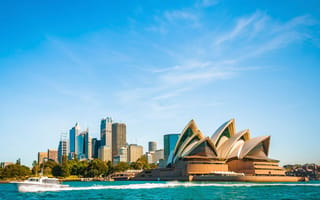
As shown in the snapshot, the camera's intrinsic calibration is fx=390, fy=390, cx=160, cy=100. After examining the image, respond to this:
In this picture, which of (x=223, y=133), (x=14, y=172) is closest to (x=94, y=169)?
(x=14, y=172)

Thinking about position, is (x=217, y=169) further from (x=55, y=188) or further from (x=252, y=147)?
(x=55, y=188)

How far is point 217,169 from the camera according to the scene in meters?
119

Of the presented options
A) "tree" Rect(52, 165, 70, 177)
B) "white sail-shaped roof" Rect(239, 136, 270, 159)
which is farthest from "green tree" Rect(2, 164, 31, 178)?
"white sail-shaped roof" Rect(239, 136, 270, 159)

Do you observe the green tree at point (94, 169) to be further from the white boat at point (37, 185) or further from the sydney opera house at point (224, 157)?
the white boat at point (37, 185)

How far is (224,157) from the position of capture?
121 m

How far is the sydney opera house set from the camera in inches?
4538

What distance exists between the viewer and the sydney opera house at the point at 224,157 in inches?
4538

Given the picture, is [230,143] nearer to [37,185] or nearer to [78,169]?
[78,169]

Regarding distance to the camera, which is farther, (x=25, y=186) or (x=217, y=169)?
(x=217, y=169)

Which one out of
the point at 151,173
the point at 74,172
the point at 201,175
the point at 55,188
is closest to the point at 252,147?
the point at 201,175

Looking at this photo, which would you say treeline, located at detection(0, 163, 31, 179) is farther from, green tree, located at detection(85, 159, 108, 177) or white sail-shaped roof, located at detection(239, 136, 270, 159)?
white sail-shaped roof, located at detection(239, 136, 270, 159)

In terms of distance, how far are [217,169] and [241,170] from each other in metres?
7.16

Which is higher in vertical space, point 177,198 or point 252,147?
point 252,147

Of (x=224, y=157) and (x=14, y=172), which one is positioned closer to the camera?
(x=224, y=157)
